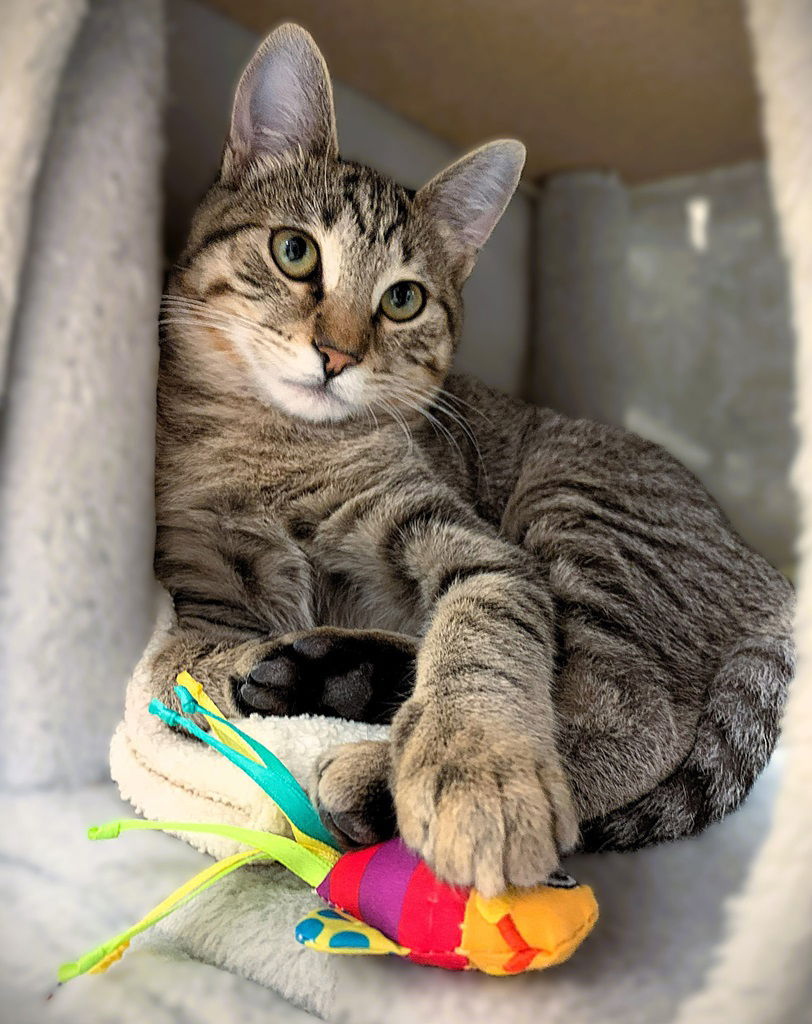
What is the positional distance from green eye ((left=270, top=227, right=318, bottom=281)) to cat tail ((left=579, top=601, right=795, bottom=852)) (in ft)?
2.21

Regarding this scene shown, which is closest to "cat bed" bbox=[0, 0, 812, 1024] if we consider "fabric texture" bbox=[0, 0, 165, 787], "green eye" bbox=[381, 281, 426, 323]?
"fabric texture" bbox=[0, 0, 165, 787]

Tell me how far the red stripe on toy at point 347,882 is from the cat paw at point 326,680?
198mm

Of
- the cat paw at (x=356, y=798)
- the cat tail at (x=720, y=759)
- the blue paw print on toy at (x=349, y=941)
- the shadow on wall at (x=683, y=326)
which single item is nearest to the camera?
the blue paw print on toy at (x=349, y=941)

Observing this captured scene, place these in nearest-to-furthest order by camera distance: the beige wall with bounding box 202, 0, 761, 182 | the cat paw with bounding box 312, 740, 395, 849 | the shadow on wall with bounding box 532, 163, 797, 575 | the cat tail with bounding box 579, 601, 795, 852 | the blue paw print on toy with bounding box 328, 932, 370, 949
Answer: the blue paw print on toy with bounding box 328, 932, 370, 949, the cat paw with bounding box 312, 740, 395, 849, the cat tail with bounding box 579, 601, 795, 852, the beige wall with bounding box 202, 0, 761, 182, the shadow on wall with bounding box 532, 163, 797, 575

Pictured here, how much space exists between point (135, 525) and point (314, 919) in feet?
1.48

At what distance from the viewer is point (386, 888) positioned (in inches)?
23.1

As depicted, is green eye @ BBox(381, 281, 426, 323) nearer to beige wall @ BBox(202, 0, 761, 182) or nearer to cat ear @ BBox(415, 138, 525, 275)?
→ cat ear @ BBox(415, 138, 525, 275)

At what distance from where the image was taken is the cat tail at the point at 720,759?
2.56 feet

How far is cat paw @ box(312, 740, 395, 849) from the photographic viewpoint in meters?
0.67

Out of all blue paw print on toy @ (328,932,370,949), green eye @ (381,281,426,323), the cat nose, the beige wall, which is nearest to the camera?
blue paw print on toy @ (328,932,370,949)

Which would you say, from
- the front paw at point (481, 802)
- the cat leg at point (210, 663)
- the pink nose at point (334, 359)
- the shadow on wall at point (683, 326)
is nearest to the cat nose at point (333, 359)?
the pink nose at point (334, 359)

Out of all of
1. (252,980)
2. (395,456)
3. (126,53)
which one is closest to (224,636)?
(395,456)

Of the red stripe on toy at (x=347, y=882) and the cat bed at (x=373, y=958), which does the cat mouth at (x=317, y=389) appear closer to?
the cat bed at (x=373, y=958)

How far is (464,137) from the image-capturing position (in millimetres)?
1644
